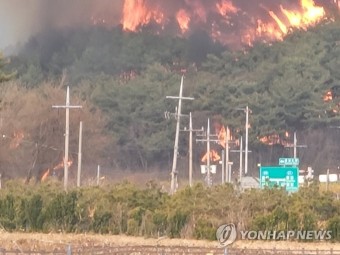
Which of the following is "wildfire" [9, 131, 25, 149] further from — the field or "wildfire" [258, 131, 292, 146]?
the field

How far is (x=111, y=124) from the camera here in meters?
84.9

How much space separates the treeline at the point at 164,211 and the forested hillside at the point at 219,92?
3687cm

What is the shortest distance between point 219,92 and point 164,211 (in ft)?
166

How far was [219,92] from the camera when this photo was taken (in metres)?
84.9

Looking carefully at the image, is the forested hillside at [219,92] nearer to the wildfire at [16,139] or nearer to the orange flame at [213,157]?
the orange flame at [213,157]

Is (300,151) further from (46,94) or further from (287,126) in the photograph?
(46,94)

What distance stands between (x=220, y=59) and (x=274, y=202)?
57.5 m

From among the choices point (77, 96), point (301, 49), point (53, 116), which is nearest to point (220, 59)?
point (301, 49)

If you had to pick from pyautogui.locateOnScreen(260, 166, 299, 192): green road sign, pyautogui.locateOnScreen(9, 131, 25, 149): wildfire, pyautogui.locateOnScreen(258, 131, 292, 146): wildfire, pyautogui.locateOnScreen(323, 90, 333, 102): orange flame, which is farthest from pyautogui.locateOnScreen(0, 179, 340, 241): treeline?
pyautogui.locateOnScreen(323, 90, 333, 102): orange flame

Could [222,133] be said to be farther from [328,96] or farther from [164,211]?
[164,211]

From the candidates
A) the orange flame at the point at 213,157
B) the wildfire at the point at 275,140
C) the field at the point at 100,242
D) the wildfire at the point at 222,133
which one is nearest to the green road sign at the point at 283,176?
the field at the point at 100,242

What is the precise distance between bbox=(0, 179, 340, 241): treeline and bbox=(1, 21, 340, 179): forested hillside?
36.9 m

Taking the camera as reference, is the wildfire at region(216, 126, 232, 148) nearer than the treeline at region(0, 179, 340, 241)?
No

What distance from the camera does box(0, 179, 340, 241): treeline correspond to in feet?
109
